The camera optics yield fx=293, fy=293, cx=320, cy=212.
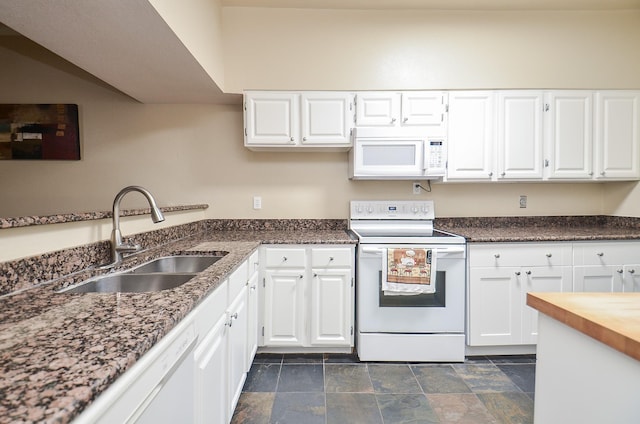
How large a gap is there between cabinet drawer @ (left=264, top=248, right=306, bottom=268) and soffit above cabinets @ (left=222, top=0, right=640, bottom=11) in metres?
1.96

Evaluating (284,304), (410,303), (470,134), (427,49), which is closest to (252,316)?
(284,304)

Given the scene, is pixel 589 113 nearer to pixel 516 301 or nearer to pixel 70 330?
pixel 516 301

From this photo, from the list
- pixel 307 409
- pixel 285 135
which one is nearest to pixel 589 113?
pixel 285 135

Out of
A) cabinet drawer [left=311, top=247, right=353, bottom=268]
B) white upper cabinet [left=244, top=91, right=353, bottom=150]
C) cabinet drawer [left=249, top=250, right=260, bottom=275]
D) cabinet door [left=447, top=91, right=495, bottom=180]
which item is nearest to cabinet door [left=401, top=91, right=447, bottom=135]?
cabinet door [left=447, top=91, right=495, bottom=180]

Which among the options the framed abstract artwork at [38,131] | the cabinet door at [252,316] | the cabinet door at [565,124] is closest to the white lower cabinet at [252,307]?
the cabinet door at [252,316]

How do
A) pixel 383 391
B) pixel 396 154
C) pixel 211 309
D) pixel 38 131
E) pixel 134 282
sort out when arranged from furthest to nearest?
1. pixel 38 131
2. pixel 396 154
3. pixel 383 391
4. pixel 134 282
5. pixel 211 309

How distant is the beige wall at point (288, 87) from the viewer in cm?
241

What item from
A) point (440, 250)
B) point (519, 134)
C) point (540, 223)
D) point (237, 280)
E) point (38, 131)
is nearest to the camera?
point (237, 280)

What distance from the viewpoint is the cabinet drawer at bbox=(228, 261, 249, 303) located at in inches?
53.9

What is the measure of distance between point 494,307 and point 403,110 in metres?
1.64

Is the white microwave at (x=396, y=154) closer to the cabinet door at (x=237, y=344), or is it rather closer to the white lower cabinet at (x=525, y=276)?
the white lower cabinet at (x=525, y=276)

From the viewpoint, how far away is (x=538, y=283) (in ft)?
7.02

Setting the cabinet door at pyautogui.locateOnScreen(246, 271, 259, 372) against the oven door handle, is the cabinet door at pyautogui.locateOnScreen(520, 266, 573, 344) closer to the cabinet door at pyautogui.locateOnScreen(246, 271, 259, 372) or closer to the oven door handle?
the oven door handle

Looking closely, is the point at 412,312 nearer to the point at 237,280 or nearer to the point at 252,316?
the point at 252,316
